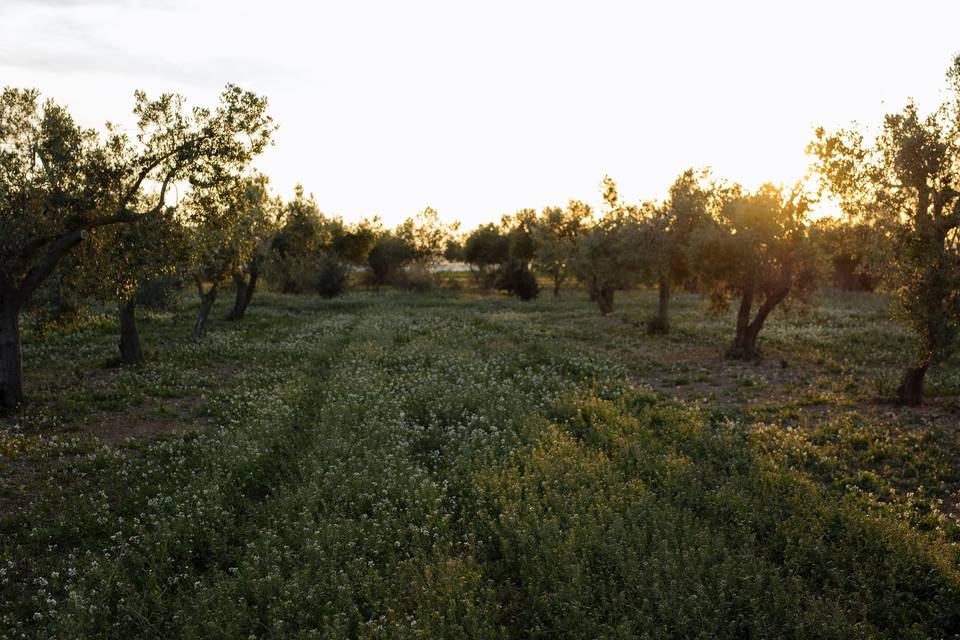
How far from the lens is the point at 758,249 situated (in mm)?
27781

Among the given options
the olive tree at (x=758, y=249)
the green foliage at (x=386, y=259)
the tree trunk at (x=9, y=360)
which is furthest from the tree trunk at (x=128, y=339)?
the green foliage at (x=386, y=259)

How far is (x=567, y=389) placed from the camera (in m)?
20.5

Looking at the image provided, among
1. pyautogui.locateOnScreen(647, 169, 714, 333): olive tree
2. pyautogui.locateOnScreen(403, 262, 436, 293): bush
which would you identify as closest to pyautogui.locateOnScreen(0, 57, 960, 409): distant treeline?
pyautogui.locateOnScreen(647, 169, 714, 333): olive tree

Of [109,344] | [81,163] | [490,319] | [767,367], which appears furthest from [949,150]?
[109,344]

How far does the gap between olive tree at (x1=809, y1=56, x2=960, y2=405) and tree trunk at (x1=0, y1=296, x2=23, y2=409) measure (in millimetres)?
25080

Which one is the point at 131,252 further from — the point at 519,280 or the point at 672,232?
the point at 519,280

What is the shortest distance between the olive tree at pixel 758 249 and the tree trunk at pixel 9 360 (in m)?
25.9

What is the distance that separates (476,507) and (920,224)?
48.1 ft

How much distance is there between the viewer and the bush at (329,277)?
68.8 m

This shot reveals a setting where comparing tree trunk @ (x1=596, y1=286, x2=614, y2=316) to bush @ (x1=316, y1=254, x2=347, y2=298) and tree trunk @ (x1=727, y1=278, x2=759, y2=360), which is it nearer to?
tree trunk @ (x1=727, y1=278, x2=759, y2=360)

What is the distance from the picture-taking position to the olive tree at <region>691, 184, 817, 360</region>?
27.3m

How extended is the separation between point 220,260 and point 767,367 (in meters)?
26.6

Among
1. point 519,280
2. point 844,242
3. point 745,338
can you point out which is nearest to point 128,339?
point 745,338

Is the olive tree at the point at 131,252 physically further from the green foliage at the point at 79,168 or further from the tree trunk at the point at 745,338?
the tree trunk at the point at 745,338
